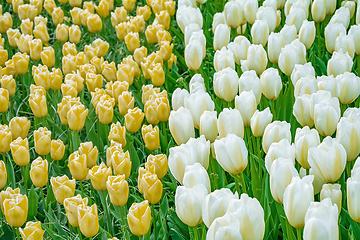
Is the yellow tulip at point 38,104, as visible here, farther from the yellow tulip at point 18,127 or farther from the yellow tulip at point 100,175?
the yellow tulip at point 100,175

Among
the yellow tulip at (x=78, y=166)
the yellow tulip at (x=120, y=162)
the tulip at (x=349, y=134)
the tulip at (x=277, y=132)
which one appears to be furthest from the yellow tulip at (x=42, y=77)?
the tulip at (x=349, y=134)

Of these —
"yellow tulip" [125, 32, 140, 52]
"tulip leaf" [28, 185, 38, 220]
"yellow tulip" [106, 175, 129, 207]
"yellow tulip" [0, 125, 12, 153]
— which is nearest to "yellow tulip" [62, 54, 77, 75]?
"yellow tulip" [125, 32, 140, 52]

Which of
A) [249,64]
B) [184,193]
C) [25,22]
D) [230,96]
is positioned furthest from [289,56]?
[25,22]

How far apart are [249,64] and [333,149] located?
3.23 ft

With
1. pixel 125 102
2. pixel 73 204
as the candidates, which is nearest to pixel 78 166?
pixel 73 204

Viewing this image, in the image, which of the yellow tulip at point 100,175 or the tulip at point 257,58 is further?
the tulip at point 257,58

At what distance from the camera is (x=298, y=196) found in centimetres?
117

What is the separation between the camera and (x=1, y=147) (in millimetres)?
2039

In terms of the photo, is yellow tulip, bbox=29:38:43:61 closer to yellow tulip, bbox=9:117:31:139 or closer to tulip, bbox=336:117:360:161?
yellow tulip, bbox=9:117:31:139

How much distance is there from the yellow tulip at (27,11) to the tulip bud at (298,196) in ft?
10.1

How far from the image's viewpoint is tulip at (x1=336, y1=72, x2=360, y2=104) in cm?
186

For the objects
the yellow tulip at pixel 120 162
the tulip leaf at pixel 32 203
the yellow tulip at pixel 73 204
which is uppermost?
the yellow tulip at pixel 120 162

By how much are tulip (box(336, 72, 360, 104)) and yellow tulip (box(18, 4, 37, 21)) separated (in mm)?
2663

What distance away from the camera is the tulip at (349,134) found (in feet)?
4.67
